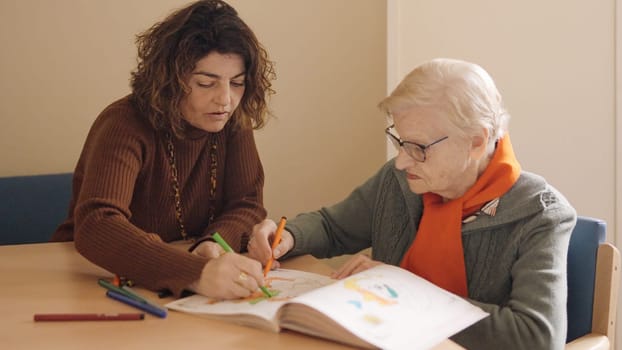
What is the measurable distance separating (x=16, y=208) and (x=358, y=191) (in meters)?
1.34

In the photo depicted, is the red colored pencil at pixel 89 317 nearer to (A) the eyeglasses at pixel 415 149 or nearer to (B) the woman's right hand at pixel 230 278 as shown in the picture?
(B) the woman's right hand at pixel 230 278

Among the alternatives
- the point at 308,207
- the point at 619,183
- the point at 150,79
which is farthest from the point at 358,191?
the point at 308,207

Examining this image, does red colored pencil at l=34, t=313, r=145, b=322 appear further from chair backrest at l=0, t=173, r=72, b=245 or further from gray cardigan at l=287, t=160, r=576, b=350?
→ chair backrest at l=0, t=173, r=72, b=245

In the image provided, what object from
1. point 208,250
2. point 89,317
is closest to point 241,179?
point 208,250

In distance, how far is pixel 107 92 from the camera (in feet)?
10.1

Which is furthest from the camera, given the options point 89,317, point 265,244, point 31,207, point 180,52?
point 31,207

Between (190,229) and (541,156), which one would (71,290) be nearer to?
(190,229)

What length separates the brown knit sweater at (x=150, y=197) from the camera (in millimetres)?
1638

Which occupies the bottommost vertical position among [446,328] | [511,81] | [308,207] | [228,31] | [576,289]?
[308,207]

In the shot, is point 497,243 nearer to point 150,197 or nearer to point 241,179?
point 241,179

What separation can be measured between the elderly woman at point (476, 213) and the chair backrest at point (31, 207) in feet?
4.19

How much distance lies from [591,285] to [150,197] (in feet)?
3.21

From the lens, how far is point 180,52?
1903 millimetres

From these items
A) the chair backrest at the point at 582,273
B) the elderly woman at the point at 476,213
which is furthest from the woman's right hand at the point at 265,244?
the chair backrest at the point at 582,273
